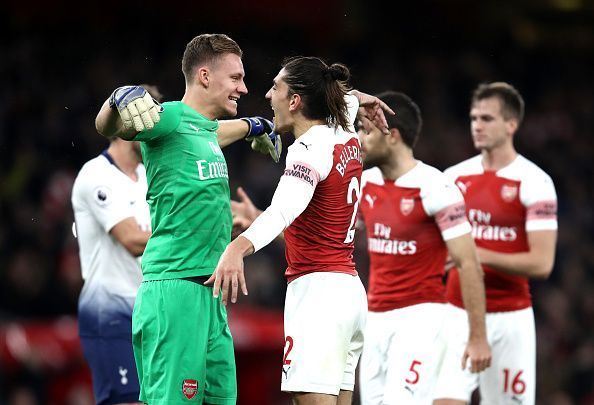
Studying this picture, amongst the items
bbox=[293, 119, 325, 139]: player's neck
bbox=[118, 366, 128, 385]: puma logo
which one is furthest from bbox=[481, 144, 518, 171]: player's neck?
bbox=[118, 366, 128, 385]: puma logo

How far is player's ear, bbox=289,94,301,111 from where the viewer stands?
6.23 metres

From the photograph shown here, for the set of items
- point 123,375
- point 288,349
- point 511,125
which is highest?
point 511,125

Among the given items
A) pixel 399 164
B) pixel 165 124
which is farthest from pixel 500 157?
pixel 165 124

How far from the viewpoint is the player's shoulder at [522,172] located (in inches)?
323

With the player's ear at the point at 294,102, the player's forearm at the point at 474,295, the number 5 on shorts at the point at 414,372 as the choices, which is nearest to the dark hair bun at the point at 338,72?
the player's ear at the point at 294,102

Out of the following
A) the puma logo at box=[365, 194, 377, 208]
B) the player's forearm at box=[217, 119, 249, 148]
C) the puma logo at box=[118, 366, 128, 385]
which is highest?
the player's forearm at box=[217, 119, 249, 148]

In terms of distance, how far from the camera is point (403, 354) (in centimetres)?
732

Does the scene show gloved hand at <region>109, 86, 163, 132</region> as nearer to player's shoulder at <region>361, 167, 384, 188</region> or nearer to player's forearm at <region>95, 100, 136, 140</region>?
player's forearm at <region>95, 100, 136, 140</region>

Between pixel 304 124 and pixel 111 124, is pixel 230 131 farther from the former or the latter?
pixel 111 124

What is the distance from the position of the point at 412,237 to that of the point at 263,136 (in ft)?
3.97

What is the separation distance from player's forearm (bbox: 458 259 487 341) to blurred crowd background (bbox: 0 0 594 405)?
521cm

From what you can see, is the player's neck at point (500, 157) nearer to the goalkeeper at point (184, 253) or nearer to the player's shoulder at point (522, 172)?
the player's shoulder at point (522, 172)

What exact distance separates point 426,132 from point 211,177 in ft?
44.3

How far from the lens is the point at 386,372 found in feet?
24.5
